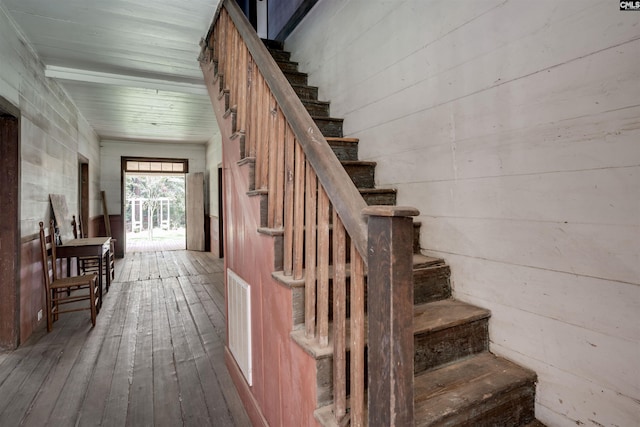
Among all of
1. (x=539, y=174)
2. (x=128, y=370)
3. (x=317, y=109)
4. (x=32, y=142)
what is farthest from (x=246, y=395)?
(x=32, y=142)

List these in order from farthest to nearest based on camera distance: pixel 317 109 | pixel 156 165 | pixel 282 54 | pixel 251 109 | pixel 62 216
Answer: pixel 156 165
pixel 62 216
pixel 282 54
pixel 317 109
pixel 251 109

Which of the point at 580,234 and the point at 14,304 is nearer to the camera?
the point at 580,234

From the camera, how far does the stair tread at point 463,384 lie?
118 cm

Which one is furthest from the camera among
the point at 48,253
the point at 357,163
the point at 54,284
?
the point at 48,253

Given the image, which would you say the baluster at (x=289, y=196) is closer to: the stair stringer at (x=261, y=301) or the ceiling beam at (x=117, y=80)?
the stair stringer at (x=261, y=301)

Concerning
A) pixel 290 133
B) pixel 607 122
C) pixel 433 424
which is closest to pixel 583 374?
pixel 433 424

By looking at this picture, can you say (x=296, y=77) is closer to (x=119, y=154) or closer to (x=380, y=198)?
(x=380, y=198)

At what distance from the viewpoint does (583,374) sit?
49.5 inches

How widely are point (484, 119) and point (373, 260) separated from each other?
113 cm

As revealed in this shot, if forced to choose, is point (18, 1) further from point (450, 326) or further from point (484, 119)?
point (450, 326)

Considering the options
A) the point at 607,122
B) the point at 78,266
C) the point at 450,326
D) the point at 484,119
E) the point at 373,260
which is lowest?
the point at 78,266

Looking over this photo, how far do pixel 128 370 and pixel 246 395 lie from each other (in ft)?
3.58

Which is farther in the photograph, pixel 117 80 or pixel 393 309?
pixel 117 80

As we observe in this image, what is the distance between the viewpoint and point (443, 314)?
1569 millimetres
